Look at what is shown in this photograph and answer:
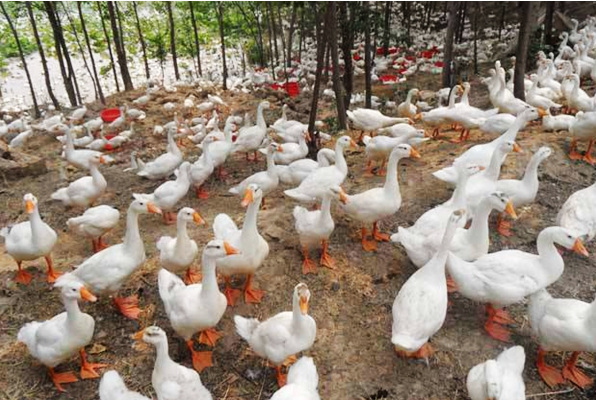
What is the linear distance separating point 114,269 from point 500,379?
12.3 feet

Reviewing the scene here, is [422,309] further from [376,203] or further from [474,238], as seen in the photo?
[376,203]

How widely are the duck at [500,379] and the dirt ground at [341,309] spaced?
0.46m

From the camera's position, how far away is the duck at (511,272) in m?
3.85

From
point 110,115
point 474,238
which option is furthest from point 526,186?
point 110,115

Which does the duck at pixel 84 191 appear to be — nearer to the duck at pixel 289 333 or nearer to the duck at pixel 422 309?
the duck at pixel 289 333

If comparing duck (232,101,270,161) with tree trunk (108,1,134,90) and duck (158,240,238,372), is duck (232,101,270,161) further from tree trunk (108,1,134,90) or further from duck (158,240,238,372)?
tree trunk (108,1,134,90)

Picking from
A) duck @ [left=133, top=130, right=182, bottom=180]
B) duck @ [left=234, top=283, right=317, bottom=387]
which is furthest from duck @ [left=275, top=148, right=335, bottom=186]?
duck @ [left=234, top=283, right=317, bottom=387]

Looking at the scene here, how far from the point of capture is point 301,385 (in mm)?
3166

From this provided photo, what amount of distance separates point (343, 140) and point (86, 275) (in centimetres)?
401

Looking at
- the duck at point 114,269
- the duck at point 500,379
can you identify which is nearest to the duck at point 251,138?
the duck at point 114,269

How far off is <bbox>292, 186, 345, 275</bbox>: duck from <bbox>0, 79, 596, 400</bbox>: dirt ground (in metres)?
0.14

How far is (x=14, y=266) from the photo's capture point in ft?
19.1

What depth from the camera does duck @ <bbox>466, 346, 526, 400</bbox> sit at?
9.86ft

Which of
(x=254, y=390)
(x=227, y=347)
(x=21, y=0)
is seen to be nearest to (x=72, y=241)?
(x=227, y=347)
